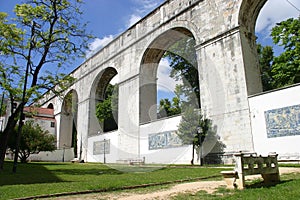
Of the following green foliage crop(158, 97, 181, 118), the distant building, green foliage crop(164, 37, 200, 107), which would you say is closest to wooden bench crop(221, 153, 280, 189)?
green foliage crop(164, 37, 200, 107)

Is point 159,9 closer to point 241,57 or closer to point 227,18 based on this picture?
point 227,18

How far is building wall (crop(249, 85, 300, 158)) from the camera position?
11039mm

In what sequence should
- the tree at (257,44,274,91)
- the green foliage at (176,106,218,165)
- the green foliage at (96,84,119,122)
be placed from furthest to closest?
→ the green foliage at (96,84,119,122) → the tree at (257,44,274,91) → the green foliage at (176,106,218,165)

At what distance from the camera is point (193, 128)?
14.5 m

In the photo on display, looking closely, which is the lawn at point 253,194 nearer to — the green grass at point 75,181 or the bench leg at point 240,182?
the bench leg at point 240,182

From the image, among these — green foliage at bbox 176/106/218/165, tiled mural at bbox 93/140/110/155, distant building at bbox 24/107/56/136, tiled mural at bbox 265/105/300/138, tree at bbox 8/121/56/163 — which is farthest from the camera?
distant building at bbox 24/107/56/136

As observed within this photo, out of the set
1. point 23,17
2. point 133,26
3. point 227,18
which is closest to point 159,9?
point 133,26

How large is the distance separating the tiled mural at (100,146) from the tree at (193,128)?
414 inches

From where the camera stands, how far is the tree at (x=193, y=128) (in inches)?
569

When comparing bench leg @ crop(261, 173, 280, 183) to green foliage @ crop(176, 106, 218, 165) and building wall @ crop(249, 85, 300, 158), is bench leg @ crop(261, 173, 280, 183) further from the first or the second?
green foliage @ crop(176, 106, 218, 165)

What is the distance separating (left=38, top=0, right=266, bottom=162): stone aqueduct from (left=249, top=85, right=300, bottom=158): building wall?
1.82ft

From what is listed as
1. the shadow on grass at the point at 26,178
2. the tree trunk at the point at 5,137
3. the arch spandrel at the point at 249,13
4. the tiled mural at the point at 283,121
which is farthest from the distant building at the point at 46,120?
the tiled mural at the point at 283,121

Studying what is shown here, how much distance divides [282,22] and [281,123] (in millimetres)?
10036

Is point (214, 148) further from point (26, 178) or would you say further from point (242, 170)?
point (26, 178)
